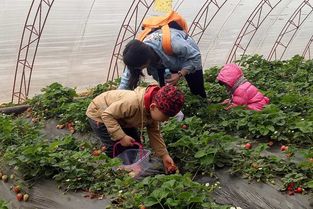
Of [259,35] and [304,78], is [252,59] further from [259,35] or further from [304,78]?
[259,35]

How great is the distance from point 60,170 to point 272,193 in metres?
1.82

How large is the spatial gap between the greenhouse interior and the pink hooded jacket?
0.06ft

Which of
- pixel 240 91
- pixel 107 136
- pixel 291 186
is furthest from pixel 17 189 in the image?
pixel 240 91

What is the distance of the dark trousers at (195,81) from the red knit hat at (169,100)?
1.99 meters

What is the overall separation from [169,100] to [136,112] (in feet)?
1.85

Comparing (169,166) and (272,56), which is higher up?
(169,166)

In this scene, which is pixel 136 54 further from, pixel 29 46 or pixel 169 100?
pixel 29 46

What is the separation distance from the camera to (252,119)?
520 centimetres

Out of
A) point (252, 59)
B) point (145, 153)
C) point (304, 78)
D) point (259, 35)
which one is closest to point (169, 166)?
point (145, 153)

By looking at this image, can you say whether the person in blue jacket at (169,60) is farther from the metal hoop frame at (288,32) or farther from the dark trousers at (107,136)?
the metal hoop frame at (288,32)

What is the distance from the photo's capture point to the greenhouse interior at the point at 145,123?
3.94 m

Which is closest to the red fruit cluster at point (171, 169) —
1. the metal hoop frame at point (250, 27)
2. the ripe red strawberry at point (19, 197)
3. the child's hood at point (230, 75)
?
the ripe red strawberry at point (19, 197)

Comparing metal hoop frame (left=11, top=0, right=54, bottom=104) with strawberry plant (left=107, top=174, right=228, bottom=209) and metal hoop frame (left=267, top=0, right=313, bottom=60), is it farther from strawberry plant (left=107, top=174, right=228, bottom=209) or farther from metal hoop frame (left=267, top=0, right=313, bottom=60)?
metal hoop frame (left=267, top=0, right=313, bottom=60)

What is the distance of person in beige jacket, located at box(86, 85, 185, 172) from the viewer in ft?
13.0
